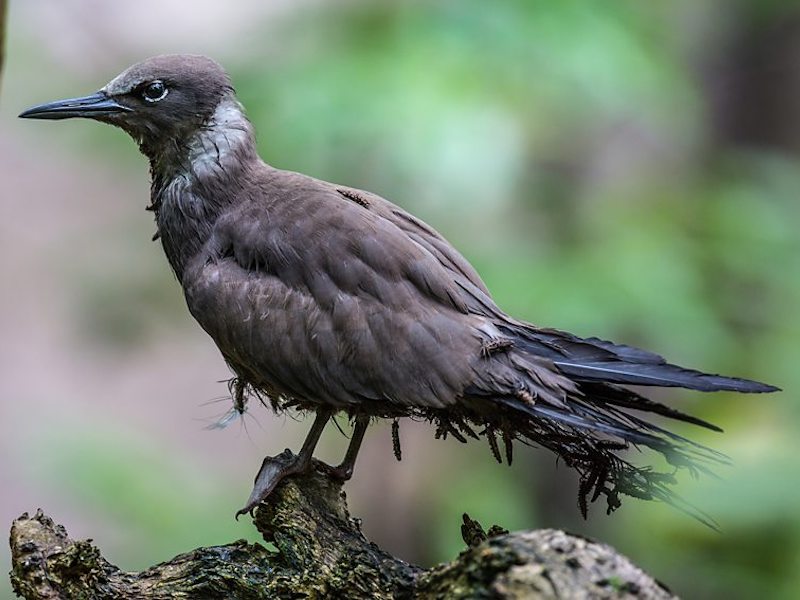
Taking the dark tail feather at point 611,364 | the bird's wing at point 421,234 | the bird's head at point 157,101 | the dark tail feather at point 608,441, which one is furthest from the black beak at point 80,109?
the dark tail feather at point 608,441

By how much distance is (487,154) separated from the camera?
447 centimetres

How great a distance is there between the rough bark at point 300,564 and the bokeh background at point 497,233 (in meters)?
1.87

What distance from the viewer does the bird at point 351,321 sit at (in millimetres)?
2730

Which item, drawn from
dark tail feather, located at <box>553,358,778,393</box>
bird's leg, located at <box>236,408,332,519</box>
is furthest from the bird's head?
dark tail feather, located at <box>553,358,778,393</box>

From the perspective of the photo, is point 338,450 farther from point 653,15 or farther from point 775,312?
point 653,15

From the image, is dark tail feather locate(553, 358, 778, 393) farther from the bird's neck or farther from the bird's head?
the bird's head

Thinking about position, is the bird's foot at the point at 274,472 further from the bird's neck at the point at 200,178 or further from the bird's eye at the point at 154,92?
the bird's eye at the point at 154,92

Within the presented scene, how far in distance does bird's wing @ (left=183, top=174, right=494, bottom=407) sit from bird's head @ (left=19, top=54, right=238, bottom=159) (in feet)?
1.40

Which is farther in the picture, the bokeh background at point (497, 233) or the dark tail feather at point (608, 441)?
the bokeh background at point (497, 233)

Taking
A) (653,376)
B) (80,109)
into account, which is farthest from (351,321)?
(80,109)

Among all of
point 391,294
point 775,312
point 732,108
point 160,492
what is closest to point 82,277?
point 160,492

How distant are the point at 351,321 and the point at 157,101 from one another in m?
0.97

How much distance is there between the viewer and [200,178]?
3.28 m

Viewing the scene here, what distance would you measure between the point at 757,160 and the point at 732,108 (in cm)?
204
